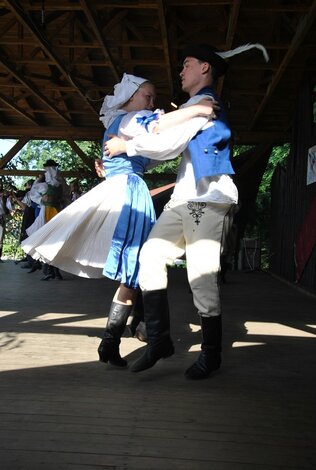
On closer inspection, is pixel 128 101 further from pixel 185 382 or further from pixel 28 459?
pixel 28 459

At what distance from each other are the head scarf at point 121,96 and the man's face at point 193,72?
0.23m

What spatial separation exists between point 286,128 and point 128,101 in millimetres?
10077

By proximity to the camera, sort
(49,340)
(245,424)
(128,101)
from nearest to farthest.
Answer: (245,424) → (128,101) → (49,340)

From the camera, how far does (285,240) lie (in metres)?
10.4

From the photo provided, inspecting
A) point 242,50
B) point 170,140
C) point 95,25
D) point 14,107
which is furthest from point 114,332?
point 14,107

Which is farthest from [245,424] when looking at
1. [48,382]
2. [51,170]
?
[51,170]

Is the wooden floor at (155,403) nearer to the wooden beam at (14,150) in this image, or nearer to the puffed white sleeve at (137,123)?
the puffed white sleeve at (137,123)

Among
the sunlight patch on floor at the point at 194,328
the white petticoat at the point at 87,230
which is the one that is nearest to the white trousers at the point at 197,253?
the white petticoat at the point at 87,230

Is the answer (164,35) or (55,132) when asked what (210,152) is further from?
(55,132)

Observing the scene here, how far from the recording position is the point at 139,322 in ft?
12.0

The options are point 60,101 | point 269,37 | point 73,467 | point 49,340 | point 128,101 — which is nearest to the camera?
point 73,467

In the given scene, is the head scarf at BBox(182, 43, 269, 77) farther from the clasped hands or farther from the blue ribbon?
the blue ribbon

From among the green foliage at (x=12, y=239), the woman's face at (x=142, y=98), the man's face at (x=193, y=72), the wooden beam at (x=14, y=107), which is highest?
the wooden beam at (x=14, y=107)

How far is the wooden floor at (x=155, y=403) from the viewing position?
1.71m
